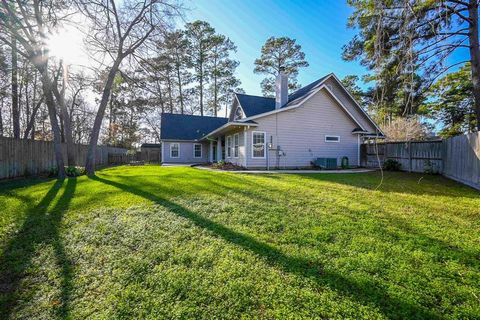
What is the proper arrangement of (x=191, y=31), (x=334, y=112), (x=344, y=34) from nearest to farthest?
(x=344, y=34) → (x=334, y=112) → (x=191, y=31)

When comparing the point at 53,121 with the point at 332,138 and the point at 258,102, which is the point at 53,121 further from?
the point at 332,138

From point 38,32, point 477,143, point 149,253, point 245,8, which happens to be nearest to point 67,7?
point 38,32

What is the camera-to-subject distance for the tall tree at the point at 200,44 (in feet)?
84.5

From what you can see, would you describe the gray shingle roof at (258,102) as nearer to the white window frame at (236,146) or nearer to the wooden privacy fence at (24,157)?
the white window frame at (236,146)

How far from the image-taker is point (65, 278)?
2.64 m

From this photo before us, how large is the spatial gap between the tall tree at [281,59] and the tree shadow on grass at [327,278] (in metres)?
23.8

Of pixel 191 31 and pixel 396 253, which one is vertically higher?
pixel 191 31

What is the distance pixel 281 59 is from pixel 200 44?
372 inches

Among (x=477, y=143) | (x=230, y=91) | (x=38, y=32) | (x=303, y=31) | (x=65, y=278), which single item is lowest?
(x=65, y=278)

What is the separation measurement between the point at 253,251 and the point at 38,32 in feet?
40.4

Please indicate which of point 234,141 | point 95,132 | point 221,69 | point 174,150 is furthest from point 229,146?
point 221,69

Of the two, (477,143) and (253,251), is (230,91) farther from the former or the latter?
(253,251)

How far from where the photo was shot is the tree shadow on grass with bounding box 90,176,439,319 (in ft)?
6.48

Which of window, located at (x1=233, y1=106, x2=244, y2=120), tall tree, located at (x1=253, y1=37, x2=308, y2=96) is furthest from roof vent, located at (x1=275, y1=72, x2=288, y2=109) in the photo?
tall tree, located at (x1=253, y1=37, x2=308, y2=96)
